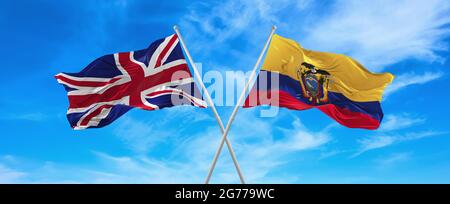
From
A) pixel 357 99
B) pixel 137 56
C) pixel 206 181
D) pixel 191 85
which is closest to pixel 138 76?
pixel 137 56

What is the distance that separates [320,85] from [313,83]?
35 centimetres

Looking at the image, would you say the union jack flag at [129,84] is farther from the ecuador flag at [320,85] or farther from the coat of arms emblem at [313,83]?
the coat of arms emblem at [313,83]

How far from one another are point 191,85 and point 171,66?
1.27m

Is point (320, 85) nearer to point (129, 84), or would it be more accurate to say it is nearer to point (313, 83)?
point (313, 83)

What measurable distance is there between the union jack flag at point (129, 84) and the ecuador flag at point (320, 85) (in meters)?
3.00

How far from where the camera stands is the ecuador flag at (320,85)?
1767 cm

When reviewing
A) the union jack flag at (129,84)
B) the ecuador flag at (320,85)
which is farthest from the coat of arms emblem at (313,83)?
the union jack flag at (129,84)

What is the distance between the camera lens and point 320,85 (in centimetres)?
1834

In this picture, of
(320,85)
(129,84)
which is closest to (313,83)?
(320,85)
